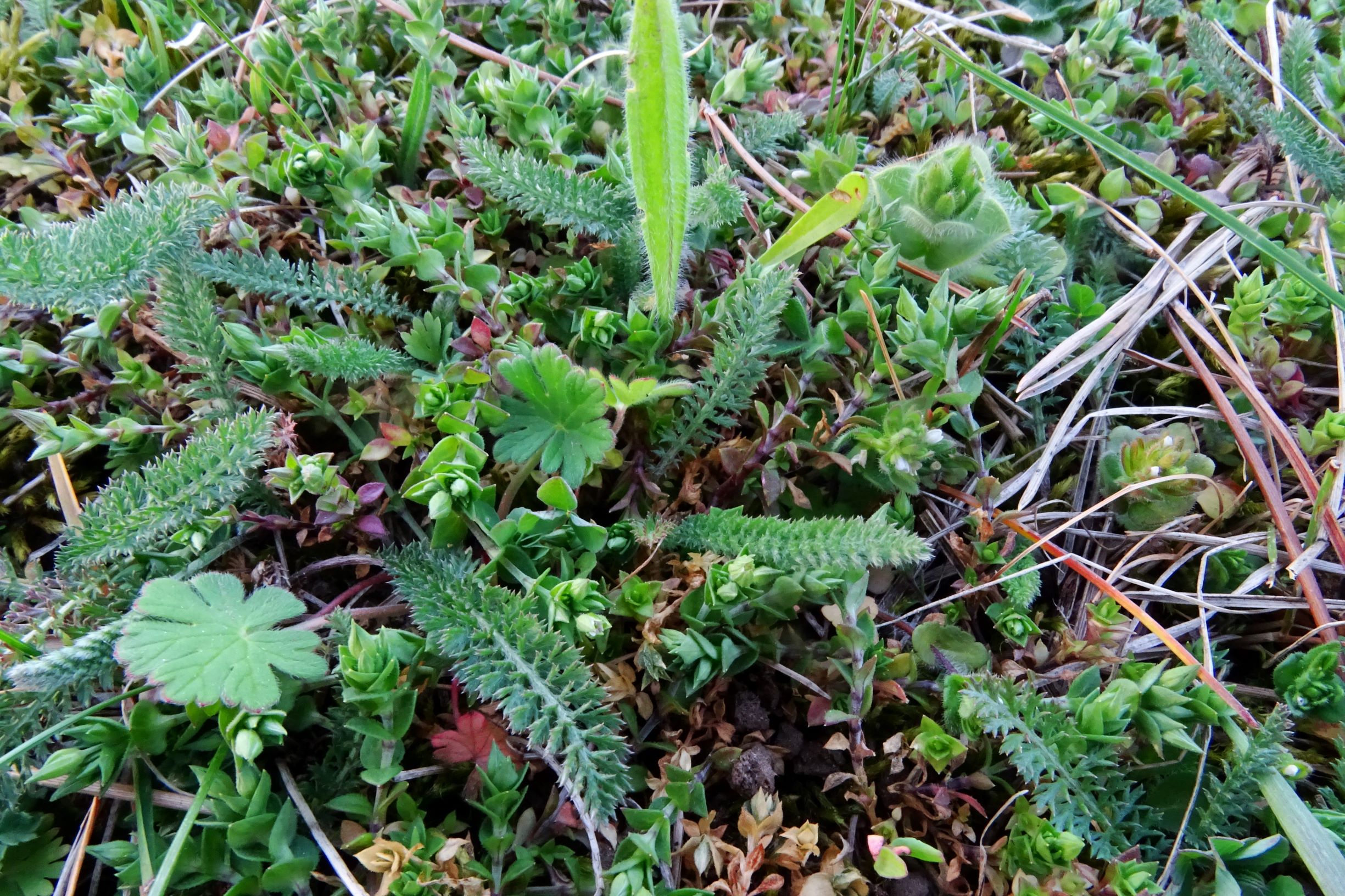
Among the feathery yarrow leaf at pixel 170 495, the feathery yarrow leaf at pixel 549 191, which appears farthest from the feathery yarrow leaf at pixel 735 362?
the feathery yarrow leaf at pixel 170 495

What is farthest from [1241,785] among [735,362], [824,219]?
[824,219]

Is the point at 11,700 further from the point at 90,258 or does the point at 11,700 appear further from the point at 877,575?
the point at 877,575

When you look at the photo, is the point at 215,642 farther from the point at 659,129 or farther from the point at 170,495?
the point at 659,129

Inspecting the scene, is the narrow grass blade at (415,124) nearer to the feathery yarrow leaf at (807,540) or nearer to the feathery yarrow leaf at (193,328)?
the feathery yarrow leaf at (193,328)

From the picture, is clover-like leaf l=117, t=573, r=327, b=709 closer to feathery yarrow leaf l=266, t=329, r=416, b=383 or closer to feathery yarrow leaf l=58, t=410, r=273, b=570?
feathery yarrow leaf l=58, t=410, r=273, b=570

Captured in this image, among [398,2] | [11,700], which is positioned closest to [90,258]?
[11,700]

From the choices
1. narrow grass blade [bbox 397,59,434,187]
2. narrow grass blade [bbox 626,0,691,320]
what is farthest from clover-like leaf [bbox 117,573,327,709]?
narrow grass blade [bbox 397,59,434,187]

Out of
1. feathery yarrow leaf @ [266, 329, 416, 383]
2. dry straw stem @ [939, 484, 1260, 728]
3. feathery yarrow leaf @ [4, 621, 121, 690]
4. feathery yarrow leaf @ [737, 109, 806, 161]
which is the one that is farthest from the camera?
feathery yarrow leaf @ [737, 109, 806, 161]

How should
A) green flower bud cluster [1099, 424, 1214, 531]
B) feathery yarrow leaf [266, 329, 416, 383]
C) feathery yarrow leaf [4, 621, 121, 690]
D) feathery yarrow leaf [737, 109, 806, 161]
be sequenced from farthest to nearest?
feathery yarrow leaf [737, 109, 806, 161], green flower bud cluster [1099, 424, 1214, 531], feathery yarrow leaf [266, 329, 416, 383], feathery yarrow leaf [4, 621, 121, 690]
